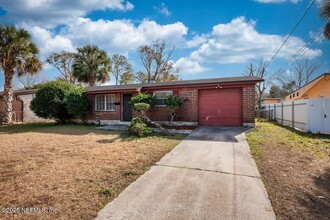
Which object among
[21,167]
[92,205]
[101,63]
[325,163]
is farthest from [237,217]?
[101,63]

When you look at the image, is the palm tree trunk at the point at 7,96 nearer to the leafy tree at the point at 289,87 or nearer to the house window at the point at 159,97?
the house window at the point at 159,97

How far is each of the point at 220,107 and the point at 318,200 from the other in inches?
317

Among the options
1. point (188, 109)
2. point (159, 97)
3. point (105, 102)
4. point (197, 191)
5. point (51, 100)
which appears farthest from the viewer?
point (105, 102)

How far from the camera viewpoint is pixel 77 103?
552 inches

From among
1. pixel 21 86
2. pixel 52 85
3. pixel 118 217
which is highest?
pixel 21 86

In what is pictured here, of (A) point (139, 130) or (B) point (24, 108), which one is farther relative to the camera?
(B) point (24, 108)

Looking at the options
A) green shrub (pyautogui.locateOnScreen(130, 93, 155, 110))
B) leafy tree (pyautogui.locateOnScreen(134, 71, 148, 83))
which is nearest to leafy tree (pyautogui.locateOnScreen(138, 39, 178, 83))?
leafy tree (pyautogui.locateOnScreen(134, 71, 148, 83))

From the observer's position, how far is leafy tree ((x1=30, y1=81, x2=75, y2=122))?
1422 centimetres

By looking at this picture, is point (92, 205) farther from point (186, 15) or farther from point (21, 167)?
point (186, 15)

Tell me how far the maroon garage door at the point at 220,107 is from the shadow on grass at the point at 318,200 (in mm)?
6829

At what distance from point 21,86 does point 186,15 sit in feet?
132

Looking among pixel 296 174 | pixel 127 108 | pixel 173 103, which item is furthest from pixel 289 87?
pixel 296 174

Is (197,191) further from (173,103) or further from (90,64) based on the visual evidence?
(90,64)

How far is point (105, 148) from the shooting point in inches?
281
